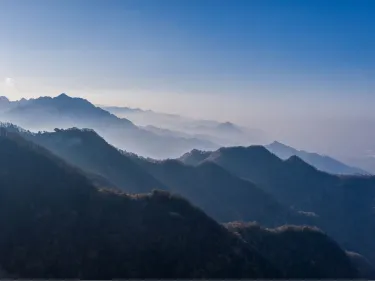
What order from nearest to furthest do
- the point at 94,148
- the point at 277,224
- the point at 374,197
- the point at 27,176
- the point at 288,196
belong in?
1. the point at 27,176
2. the point at 94,148
3. the point at 277,224
4. the point at 288,196
5. the point at 374,197

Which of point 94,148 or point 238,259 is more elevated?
point 94,148

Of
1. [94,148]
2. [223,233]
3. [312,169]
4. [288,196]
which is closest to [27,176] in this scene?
[223,233]

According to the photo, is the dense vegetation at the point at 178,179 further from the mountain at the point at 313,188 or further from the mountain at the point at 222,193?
the mountain at the point at 313,188

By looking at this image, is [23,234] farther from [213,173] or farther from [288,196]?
[288,196]

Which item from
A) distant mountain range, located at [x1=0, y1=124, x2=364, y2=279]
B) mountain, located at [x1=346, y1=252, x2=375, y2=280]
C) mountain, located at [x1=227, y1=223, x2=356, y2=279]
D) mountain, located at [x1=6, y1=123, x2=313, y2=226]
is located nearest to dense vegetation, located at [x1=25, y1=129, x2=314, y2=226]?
mountain, located at [x1=6, y1=123, x2=313, y2=226]

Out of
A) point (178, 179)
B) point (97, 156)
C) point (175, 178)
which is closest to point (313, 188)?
point (178, 179)

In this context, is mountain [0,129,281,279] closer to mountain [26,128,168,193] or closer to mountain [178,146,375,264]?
mountain [26,128,168,193]

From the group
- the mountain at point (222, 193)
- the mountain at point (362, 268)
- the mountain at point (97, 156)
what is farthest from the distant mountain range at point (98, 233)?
the mountain at point (222, 193)
